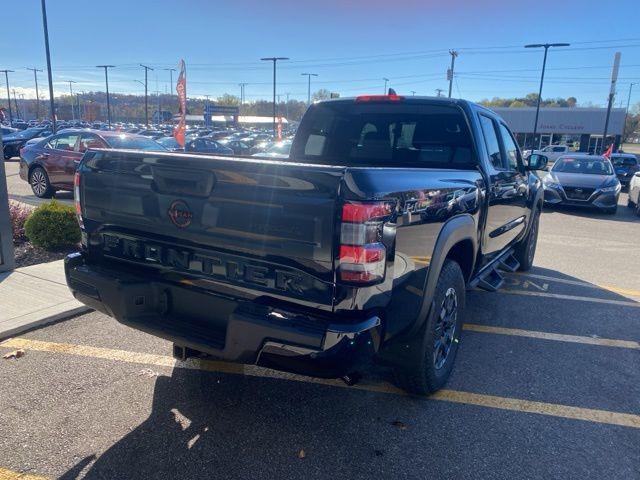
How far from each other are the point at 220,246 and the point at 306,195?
0.59m

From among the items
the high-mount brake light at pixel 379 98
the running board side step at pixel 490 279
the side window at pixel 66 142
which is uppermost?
the high-mount brake light at pixel 379 98

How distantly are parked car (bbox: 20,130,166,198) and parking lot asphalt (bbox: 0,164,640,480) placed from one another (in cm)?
738

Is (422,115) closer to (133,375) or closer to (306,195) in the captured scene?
(306,195)

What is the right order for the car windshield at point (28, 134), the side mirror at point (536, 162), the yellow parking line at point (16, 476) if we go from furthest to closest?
1. the car windshield at point (28, 134)
2. the side mirror at point (536, 162)
3. the yellow parking line at point (16, 476)

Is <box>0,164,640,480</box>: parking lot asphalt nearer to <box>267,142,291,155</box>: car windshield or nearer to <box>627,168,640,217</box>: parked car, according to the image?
<box>627,168,640,217</box>: parked car

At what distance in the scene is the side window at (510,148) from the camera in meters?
5.14

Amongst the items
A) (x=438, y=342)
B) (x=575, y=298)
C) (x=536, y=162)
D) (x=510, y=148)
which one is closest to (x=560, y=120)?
(x=536, y=162)

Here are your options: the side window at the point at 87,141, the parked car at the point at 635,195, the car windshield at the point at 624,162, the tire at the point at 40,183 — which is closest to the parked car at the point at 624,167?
the car windshield at the point at 624,162

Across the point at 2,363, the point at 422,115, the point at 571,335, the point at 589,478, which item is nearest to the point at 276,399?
the point at 589,478

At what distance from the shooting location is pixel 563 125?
52406mm

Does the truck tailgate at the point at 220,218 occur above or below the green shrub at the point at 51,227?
above

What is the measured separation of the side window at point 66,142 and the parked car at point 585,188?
12.2m

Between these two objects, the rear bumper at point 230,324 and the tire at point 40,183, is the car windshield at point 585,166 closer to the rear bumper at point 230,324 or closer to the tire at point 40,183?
the tire at point 40,183

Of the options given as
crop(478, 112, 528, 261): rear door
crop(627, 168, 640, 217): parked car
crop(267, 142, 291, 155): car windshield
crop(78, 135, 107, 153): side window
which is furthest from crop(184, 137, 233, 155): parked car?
crop(478, 112, 528, 261): rear door
